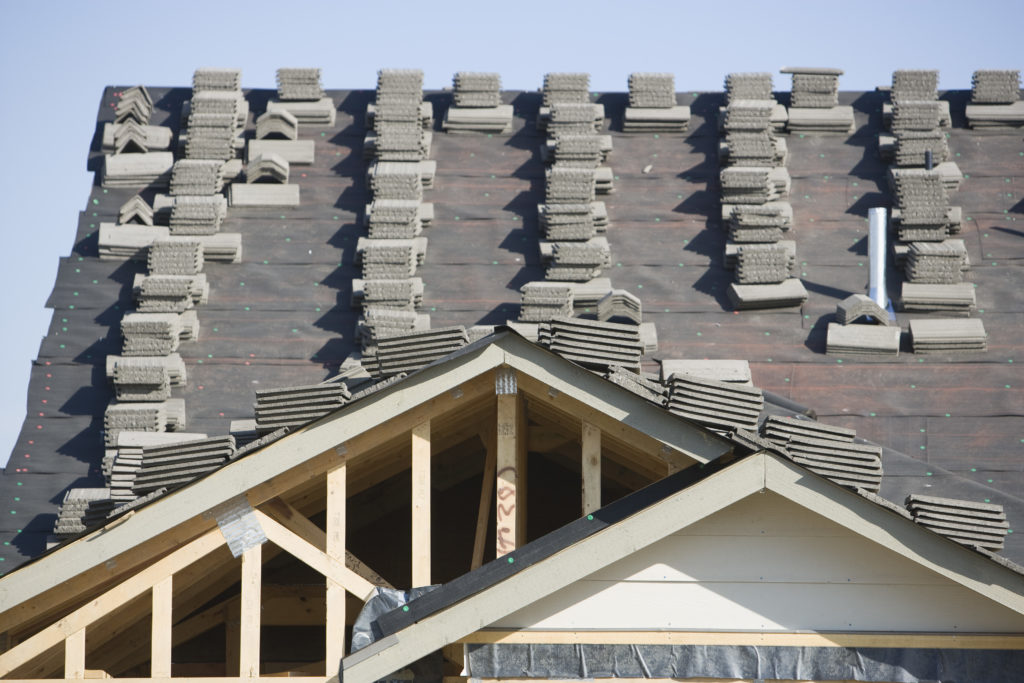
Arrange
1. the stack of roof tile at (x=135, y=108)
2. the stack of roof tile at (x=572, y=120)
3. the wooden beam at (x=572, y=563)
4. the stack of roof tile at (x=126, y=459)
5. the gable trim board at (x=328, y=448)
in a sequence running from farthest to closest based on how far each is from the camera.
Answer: the stack of roof tile at (x=135, y=108)
the stack of roof tile at (x=572, y=120)
the stack of roof tile at (x=126, y=459)
the gable trim board at (x=328, y=448)
the wooden beam at (x=572, y=563)

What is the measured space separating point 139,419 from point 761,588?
24.6ft

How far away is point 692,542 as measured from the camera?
10.2m

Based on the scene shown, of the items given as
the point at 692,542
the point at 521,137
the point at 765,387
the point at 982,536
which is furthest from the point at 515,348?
the point at 521,137

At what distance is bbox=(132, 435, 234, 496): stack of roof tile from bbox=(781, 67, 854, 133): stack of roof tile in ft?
35.6

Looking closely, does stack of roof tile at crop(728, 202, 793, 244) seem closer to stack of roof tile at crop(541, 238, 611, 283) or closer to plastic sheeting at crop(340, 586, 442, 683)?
stack of roof tile at crop(541, 238, 611, 283)

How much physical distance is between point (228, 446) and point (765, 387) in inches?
274

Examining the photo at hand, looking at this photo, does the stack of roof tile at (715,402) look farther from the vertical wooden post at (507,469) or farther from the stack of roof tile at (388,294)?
the stack of roof tile at (388,294)

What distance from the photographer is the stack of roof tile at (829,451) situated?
33.9 ft

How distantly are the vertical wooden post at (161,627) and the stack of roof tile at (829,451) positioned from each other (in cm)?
486

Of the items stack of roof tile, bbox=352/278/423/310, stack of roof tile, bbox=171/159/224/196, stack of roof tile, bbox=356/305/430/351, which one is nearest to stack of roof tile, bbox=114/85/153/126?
stack of roof tile, bbox=171/159/224/196

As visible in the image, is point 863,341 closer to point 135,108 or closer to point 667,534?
point 667,534

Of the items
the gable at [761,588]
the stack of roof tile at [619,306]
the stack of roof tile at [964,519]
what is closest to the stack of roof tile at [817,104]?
the stack of roof tile at [619,306]

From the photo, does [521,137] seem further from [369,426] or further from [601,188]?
[369,426]

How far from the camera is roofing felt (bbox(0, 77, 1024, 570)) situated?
48.8 feet
